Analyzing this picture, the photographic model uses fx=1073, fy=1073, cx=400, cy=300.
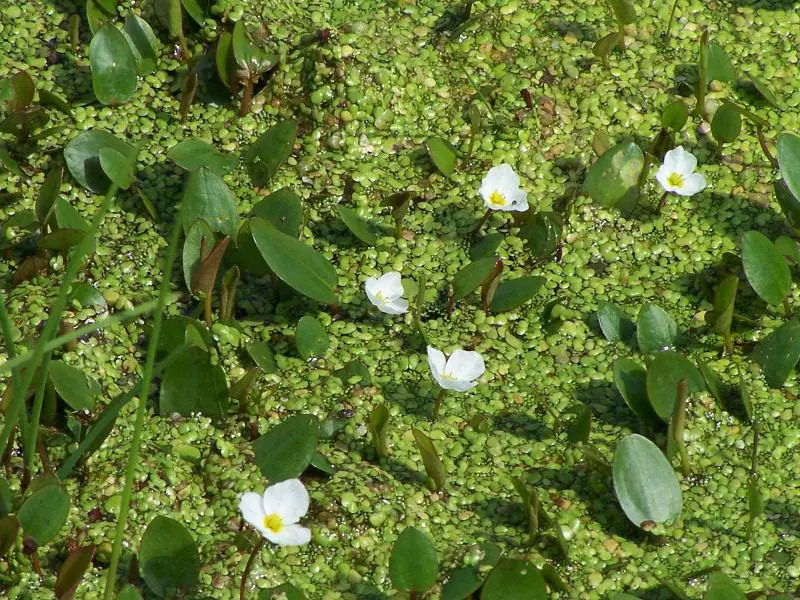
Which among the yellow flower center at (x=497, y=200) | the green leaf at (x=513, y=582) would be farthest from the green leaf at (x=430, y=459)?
the yellow flower center at (x=497, y=200)

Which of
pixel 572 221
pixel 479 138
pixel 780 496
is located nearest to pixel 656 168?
pixel 572 221

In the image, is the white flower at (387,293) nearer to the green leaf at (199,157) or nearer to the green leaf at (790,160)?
the green leaf at (199,157)

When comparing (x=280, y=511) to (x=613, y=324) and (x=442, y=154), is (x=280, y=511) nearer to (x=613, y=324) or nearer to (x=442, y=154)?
(x=613, y=324)

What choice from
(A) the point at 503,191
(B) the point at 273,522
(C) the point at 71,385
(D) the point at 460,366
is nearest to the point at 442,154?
(A) the point at 503,191

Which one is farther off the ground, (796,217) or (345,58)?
(345,58)

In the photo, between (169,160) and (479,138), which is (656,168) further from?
(169,160)

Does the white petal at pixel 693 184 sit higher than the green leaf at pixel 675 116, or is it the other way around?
the green leaf at pixel 675 116

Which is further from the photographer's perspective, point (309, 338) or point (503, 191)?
point (503, 191)
